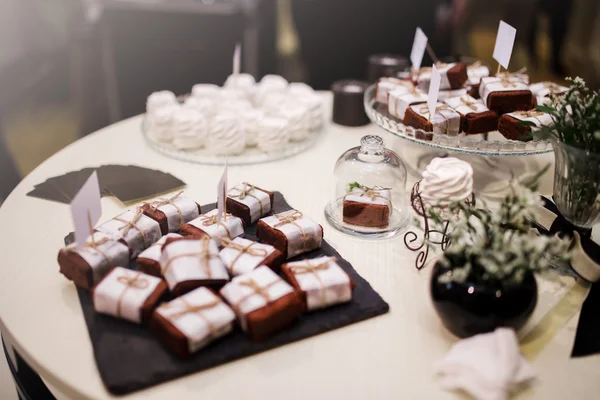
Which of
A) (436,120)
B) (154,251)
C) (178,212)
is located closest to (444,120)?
(436,120)

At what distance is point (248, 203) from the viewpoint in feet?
5.00

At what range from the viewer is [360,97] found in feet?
7.38

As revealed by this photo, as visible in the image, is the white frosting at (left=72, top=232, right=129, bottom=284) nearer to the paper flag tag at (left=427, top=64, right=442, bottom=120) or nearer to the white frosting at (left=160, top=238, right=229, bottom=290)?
the white frosting at (left=160, top=238, right=229, bottom=290)

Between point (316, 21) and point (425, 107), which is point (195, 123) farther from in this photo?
point (316, 21)

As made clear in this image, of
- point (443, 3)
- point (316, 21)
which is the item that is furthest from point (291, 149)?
point (443, 3)

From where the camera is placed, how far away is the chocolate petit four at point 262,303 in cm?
114

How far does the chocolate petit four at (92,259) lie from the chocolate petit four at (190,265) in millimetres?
122

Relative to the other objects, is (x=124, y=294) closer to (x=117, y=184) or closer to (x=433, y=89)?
(x=117, y=184)

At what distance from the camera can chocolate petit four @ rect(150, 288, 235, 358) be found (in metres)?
1.09

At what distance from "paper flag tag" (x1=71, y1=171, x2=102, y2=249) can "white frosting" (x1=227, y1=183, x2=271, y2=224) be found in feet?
1.29

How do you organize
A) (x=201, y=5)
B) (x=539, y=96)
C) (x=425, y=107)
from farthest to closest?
(x=201, y=5)
(x=539, y=96)
(x=425, y=107)

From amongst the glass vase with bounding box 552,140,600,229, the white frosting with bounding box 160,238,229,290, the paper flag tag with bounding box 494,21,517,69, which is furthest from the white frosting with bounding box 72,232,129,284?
the paper flag tag with bounding box 494,21,517,69

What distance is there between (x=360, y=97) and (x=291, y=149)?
391mm

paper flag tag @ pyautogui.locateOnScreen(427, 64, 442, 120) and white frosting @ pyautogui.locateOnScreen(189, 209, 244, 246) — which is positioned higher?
paper flag tag @ pyautogui.locateOnScreen(427, 64, 442, 120)
